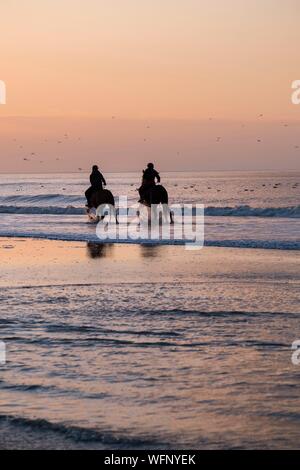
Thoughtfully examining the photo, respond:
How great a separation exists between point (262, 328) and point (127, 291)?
3552 millimetres

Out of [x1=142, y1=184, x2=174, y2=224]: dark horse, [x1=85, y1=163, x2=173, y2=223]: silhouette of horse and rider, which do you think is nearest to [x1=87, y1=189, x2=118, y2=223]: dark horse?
[x1=85, y1=163, x2=173, y2=223]: silhouette of horse and rider

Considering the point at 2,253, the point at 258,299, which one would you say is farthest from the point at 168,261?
the point at 258,299

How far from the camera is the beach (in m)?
6.11

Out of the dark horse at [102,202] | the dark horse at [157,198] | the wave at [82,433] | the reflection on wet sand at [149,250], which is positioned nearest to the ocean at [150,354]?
the wave at [82,433]

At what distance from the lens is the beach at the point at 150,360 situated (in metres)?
6.11

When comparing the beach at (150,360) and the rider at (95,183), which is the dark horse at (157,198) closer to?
the rider at (95,183)

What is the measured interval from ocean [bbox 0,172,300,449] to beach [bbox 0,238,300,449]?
1 centimetres

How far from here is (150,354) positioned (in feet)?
27.2

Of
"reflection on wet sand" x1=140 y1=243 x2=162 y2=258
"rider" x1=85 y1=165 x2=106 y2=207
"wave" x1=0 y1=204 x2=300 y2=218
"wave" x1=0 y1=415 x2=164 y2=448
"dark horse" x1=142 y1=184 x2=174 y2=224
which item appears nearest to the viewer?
"wave" x1=0 y1=415 x2=164 y2=448

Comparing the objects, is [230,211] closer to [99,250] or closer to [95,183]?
[95,183]

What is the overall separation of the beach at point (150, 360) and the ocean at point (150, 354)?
0.04 feet

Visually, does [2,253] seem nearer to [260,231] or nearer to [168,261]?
[168,261]

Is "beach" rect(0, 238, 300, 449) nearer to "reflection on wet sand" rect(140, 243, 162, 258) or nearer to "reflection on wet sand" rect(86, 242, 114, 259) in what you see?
"reflection on wet sand" rect(140, 243, 162, 258)

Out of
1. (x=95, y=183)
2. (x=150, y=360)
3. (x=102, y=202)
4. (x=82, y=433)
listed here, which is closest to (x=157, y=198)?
(x=102, y=202)
